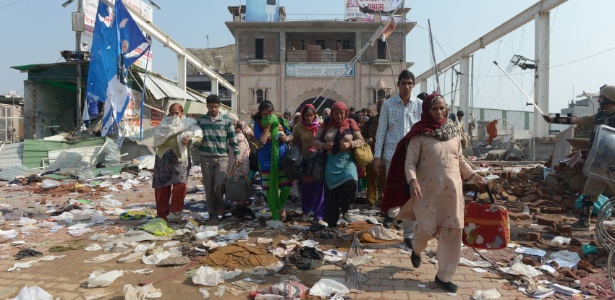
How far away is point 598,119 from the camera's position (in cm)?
521

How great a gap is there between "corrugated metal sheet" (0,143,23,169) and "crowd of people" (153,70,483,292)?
9738 mm

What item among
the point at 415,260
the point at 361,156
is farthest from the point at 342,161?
the point at 415,260

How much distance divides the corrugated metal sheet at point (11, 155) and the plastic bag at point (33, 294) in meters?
11.6

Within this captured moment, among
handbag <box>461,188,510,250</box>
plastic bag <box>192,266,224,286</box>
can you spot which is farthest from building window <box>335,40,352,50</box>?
plastic bag <box>192,266,224,286</box>

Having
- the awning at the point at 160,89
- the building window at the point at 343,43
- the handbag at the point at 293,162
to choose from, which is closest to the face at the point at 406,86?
the handbag at the point at 293,162

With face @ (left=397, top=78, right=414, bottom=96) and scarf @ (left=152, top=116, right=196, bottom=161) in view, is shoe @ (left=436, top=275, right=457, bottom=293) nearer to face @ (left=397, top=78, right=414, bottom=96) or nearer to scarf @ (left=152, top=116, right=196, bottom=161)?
face @ (left=397, top=78, right=414, bottom=96)

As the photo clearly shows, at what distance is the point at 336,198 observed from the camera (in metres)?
5.19

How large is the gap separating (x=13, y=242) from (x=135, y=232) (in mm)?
1356

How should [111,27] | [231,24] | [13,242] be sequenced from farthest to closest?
[231,24] < [111,27] < [13,242]

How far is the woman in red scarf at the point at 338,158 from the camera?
5102 mm

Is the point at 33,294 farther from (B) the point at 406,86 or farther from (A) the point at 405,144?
(B) the point at 406,86

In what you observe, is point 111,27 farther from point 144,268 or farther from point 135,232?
point 144,268

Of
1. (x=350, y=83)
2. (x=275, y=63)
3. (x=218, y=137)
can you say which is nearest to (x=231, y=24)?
(x=275, y=63)

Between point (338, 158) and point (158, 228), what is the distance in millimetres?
2284
